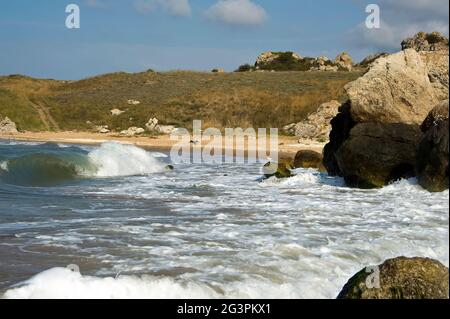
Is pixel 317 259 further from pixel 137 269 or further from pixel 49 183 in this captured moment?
pixel 49 183

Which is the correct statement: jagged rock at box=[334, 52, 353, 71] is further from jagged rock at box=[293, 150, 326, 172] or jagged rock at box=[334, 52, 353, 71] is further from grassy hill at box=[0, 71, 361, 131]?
jagged rock at box=[293, 150, 326, 172]

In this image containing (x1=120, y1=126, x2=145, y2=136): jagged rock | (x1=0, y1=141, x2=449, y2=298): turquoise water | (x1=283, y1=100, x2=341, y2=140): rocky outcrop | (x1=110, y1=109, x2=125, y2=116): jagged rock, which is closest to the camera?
(x1=0, y1=141, x2=449, y2=298): turquoise water

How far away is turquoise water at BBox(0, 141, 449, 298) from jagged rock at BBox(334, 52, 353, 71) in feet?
190

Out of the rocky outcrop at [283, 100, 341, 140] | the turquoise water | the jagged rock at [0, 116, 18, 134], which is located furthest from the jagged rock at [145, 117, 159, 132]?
the turquoise water

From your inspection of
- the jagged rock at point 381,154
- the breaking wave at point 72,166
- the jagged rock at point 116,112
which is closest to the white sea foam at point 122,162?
the breaking wave at point 72,166

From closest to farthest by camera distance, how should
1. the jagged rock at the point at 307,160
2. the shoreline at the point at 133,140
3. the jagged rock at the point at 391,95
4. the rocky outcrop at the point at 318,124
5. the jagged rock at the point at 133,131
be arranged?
the jagged rock at the point at 391,95, the jagged rock at the point at 307,160, the shoreline at the point at 133,140, the rocky outcrop at the point at 318,124, the jagged rock at the point at 133,131

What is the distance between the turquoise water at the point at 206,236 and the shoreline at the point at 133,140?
14.8m

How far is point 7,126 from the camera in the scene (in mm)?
41156

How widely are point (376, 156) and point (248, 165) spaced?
1002 cm

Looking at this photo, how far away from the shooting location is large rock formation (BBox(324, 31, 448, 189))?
14195mm

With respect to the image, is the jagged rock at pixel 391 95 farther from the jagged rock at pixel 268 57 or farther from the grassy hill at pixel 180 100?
the jagged rock at pixel 268 57

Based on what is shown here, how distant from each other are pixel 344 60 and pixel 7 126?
45.7 meters

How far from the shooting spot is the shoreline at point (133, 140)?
30.9 m
